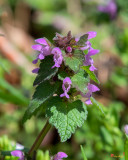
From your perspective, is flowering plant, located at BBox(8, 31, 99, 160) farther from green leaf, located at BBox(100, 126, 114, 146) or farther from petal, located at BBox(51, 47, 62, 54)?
green leaf, located at BBox(100, 126, 114, 146)

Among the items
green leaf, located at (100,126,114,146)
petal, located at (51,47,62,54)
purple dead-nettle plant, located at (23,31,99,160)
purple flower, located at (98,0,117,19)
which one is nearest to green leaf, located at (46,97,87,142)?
purple dead-nettle plant, located at (23,31,99,160)

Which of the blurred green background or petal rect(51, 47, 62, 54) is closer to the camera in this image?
petal rect(51, 47, 62, 54)

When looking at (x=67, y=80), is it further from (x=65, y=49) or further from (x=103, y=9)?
(x=103, y=9)

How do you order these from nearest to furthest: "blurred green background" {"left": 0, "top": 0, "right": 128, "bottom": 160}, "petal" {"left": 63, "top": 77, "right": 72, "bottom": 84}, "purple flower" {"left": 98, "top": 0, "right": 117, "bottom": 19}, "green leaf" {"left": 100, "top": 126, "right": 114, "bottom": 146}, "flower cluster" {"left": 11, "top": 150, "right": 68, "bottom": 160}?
"petal" {"left": 63, "top": 77, "right": 72, "bottom": 84} → "flower cluster" {"left": 11, "top": 150, "right": 68, "bottom": 160} → "green leaf" {"left": 100, "top": 126, "right": 114, "bottom": 146} → "blurred green background" {"left": 0, "top": 0, "right": 128, "bottom": 160} → "purple flower" {"left": 98, "top": 0, "right": 117, "bottom": 19}

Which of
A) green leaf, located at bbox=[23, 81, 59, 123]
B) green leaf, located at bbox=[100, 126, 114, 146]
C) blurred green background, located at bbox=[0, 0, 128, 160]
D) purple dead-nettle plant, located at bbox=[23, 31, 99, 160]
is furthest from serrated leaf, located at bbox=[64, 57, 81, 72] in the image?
green leaf, located at bbox=[100, 126, 114, 146]

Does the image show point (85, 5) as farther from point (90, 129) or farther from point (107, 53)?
point (90, 129)

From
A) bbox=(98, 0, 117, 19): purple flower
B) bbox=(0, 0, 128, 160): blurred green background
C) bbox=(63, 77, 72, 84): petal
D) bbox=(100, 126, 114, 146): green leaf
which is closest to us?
bbox=(63, 77, 72, 84): petal

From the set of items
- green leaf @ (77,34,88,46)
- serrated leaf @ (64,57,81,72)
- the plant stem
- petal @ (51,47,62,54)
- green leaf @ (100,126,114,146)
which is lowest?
green leaf @ (100,126,114,146)

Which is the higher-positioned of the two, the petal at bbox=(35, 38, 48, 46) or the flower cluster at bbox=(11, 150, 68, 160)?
the petal at bbox=(35, 38, 48, 46)

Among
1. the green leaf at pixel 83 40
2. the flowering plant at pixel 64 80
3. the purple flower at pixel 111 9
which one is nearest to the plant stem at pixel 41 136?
the flowering plant at pixel 64 80
